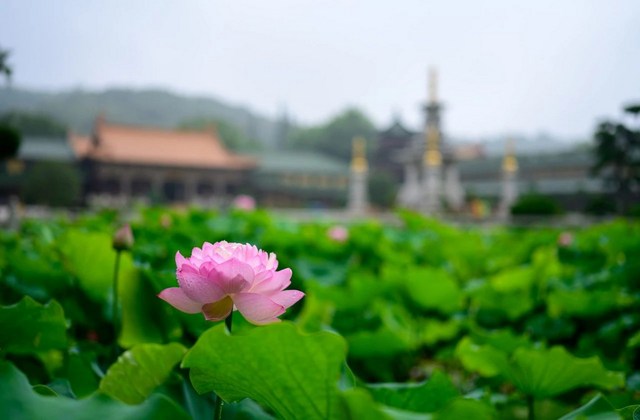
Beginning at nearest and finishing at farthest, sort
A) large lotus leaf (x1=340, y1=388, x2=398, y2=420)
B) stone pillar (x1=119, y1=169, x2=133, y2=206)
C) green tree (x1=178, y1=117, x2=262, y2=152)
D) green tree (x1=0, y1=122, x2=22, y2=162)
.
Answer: large lotus leaf (x1=340, y1=388, x2=398, y2=420), green tree (x1=0, y1=122, x2=22, y2=162), stone pillar (x1=119, y1=169, x2=133, y2=206), green tree (x1=178, y1=117, x2=262, y2=152)

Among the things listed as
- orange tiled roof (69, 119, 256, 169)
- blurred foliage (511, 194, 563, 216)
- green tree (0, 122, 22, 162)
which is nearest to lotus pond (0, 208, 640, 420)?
green tree (0, 122, 22, 162)

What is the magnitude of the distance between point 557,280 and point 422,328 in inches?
15.1

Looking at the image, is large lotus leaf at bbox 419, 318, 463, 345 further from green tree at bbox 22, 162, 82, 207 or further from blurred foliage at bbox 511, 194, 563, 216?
green tree at bbox 22, 162, 82, 207

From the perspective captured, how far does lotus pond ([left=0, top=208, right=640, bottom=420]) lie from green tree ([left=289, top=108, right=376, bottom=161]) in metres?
23.1

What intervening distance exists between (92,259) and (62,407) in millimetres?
522

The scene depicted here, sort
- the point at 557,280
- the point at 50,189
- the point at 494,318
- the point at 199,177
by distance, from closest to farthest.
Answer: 1. the point at 494,318
2. the point at 557,280
3. the point at 50,189
4. the point at 199,177

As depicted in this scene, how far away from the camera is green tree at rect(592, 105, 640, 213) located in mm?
3160

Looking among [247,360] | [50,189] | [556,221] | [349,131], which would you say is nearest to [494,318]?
[247,360]

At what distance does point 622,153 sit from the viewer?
11.8ft

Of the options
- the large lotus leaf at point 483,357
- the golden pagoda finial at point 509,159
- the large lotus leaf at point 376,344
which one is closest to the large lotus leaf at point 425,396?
the large lotus leaf at point 483,357

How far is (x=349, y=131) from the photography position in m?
27.3

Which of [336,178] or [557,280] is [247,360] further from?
[336,178]

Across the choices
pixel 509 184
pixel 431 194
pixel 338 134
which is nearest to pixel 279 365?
pixel 431 194

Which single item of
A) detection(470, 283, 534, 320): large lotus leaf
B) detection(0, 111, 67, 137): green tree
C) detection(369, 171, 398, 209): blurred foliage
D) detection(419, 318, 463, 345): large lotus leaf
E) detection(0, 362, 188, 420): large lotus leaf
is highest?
detection(0, 111, 67, 137): green tree
